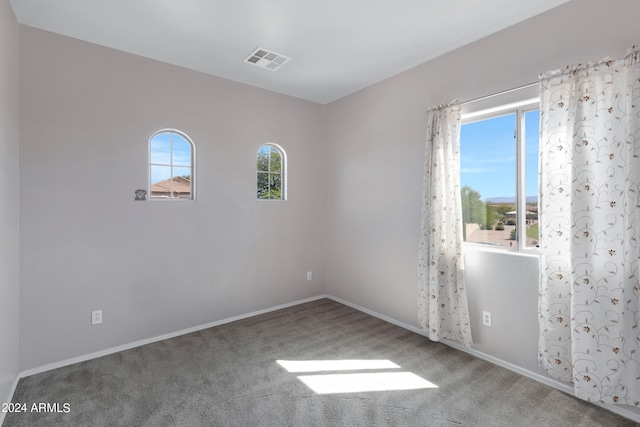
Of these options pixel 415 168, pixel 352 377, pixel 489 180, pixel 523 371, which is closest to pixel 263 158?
pixel 415 168

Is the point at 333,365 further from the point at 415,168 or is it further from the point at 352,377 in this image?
the point at 415,168

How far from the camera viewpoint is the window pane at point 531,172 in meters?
2.42

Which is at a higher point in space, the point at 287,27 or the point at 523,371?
the point at 287,27

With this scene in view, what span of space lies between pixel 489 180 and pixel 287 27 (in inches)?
85.0

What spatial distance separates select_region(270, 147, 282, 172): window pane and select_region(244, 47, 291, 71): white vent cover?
3.51 ft

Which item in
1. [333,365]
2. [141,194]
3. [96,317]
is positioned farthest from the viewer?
[141,194]

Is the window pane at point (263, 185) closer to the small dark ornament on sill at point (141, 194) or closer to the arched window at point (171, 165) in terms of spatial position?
the arched window at point (171, 165)

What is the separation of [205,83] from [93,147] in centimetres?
128

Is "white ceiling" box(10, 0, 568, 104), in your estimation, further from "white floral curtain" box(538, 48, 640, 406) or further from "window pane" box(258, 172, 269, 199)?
"window pane" box(258, 172, 269, 199)

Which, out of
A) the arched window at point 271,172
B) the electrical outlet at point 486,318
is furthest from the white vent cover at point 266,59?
the electrical outlet at point 486,318

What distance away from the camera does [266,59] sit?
117 inches

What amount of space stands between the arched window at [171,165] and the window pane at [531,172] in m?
3.12

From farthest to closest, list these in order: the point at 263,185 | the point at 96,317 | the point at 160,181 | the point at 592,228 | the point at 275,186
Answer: the point at 275,186 < the point at 263,185 < the point at 160,181 < the point at 96,317 < the point at 592,228

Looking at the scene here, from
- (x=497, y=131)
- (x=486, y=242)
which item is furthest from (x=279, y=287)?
(x=497, y=131)
